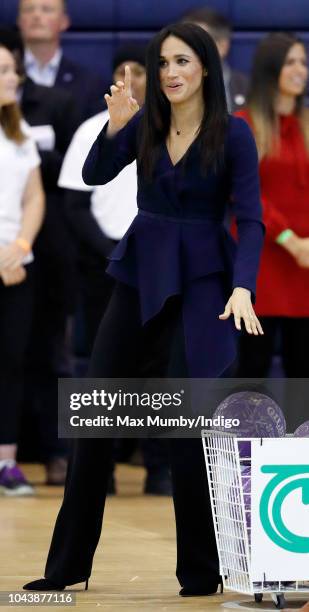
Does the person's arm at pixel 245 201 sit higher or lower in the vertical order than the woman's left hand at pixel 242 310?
higher

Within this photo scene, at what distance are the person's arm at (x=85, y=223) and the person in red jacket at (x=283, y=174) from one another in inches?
27.3

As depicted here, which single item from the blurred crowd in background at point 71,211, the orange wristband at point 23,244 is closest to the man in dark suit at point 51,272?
the blurred crowd in background at point 71,211

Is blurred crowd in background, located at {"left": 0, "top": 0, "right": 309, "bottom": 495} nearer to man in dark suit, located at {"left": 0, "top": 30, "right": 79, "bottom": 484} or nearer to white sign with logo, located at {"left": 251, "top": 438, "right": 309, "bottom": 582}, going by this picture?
man in dark suit, located at {"left": 0, "top": 30, "right": 79, "bottom": 484}

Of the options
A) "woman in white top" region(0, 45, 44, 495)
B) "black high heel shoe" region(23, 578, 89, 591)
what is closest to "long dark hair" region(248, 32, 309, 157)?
"woman in white top" region(0, 45, 44, 495)

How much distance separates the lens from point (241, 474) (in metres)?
3.80

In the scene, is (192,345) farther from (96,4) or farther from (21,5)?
(96,4)

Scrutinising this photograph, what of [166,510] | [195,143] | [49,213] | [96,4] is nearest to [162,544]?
[166,510]

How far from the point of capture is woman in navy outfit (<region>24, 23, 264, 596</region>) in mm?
3898

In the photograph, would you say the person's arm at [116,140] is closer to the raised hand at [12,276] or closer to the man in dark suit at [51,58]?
the raised hand at [12,276]

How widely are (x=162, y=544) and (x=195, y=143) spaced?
61.4 inches

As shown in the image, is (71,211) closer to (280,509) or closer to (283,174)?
(283,174)

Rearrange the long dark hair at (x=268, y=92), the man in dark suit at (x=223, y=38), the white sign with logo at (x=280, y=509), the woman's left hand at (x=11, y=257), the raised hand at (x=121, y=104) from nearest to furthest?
the white sign with logo at (x=280, y=509) < the raised hand at (x=121, y=104) < the long dark hair at (x=268, y=92) < the woman's left hand at (x=11, y=257) < the man in dark suit at (x=223, y=38)

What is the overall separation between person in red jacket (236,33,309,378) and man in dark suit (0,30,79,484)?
1.01 meters

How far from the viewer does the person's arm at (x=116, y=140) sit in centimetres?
385
